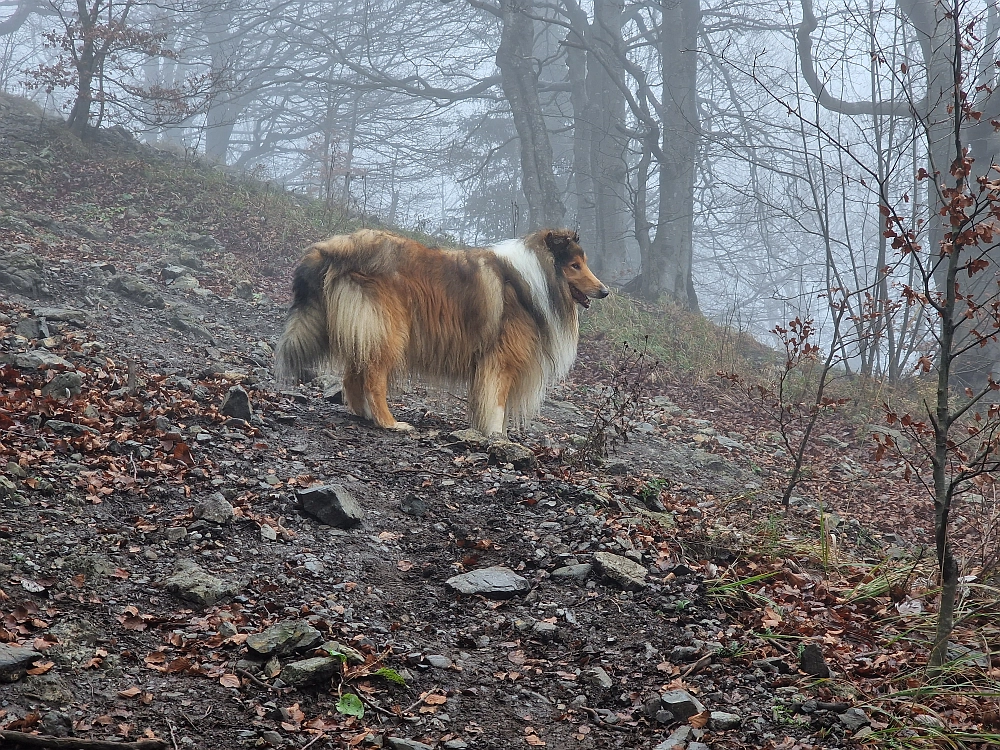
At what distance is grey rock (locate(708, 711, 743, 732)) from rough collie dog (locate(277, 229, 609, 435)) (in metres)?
3.86

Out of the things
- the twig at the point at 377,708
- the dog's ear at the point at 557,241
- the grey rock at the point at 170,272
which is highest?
the dog's ear at the point at 557,241

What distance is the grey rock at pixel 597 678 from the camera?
3.29 m

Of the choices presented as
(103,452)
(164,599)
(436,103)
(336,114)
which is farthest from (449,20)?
(164,599)

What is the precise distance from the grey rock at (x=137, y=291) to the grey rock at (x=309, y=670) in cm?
Answer: 702

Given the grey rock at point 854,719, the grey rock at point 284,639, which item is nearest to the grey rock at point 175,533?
the grey rock at point 284,639

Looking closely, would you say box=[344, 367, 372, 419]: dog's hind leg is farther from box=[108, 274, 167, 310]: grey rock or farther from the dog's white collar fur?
box=[108, 274, 167, 310]: grey rock

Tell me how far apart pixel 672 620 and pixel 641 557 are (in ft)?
1.87

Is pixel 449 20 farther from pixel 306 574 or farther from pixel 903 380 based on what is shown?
pixel 306 574

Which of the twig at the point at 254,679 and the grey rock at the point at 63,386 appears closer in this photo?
the twig at the point at 254,679

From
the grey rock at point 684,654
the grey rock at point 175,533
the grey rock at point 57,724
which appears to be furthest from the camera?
the grey rock at point 175,533

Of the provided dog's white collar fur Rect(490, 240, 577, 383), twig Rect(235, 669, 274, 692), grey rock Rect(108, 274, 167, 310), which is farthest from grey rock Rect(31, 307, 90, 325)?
twig Rect(235, 669, 274, 692)

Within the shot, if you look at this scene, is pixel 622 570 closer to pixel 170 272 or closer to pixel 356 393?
pixel 356 393

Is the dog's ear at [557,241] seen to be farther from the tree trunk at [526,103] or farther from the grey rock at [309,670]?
the tree trunk at [526,103]

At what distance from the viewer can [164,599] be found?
3453 mm
